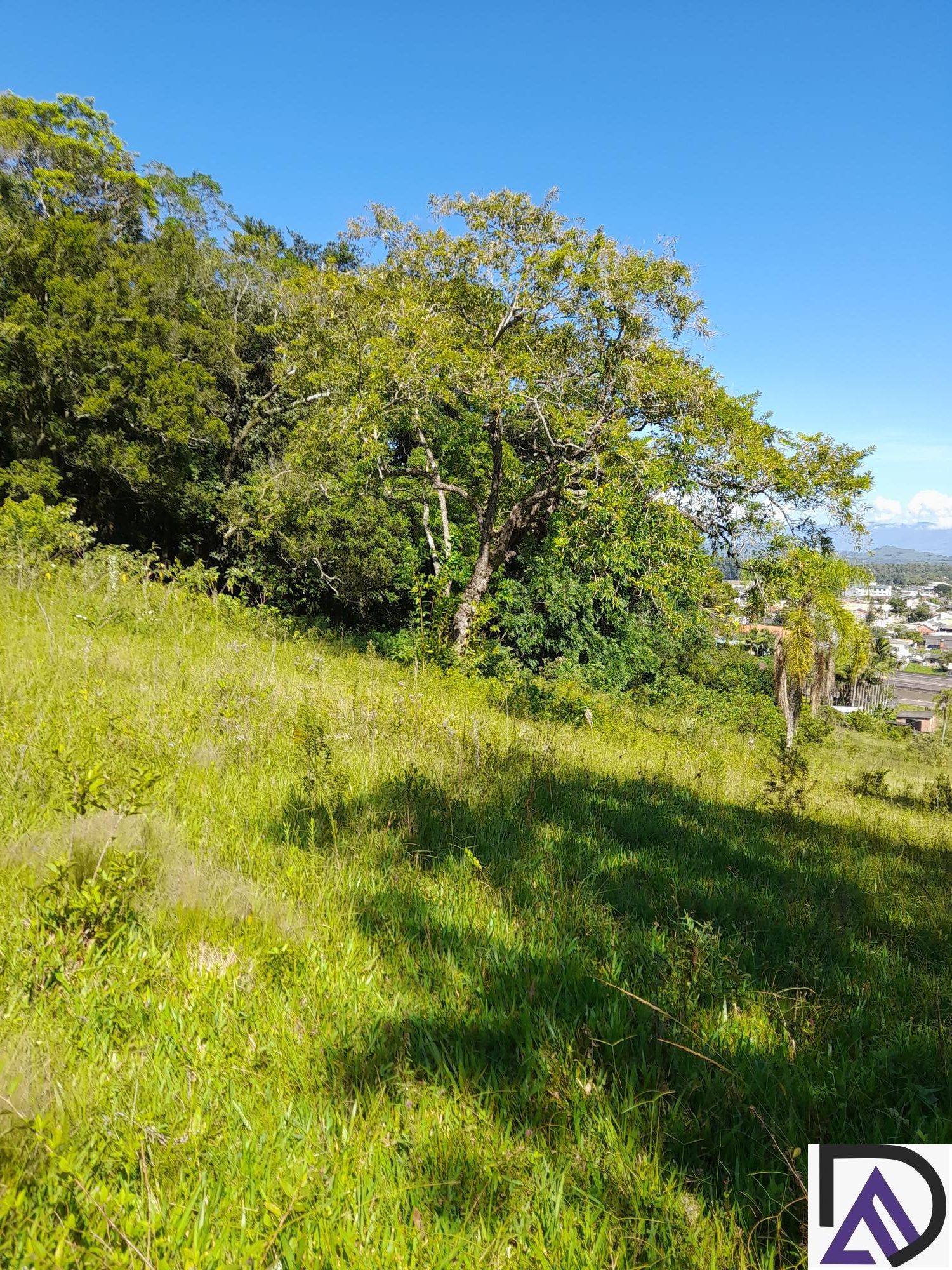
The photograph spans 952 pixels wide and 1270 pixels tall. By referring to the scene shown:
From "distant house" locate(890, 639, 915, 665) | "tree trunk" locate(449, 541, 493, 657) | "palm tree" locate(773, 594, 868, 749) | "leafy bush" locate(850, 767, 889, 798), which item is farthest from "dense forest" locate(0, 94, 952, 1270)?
"distant house" locate(890, 639, 915, 665)

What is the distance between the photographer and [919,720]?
7750 cm

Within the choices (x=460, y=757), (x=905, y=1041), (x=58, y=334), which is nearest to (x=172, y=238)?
(x=58, y=334)

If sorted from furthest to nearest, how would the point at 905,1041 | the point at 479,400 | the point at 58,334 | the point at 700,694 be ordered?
the point at 700,694, the point at 58,334, the point at 479,400, the point at 905,1041

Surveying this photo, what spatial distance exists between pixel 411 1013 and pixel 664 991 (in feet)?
2.63

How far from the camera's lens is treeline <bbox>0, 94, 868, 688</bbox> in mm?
10414

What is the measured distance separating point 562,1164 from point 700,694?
2360cm

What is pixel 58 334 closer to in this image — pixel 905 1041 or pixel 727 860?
pixel 727 860

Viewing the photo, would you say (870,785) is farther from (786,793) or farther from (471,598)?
(471,598)

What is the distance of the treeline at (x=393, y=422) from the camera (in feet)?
34.2

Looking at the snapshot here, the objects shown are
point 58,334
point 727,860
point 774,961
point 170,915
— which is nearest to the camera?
point 170,915

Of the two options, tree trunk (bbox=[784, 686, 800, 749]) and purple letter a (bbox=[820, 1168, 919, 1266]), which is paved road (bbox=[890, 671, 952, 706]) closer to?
tree trunk (bbox=[784, 686, 800, 749])

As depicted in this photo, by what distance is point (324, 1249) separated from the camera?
124 cm

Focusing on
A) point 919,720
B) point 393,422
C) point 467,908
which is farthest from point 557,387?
point 919,720

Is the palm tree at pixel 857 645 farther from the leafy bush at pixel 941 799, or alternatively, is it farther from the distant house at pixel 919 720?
the distant house at pixel 919 720
